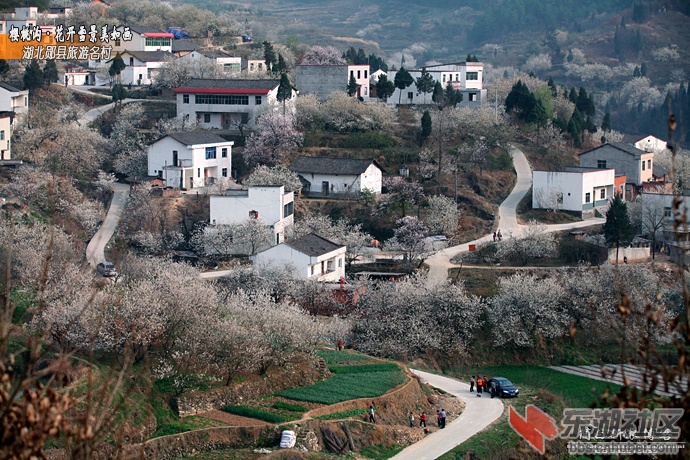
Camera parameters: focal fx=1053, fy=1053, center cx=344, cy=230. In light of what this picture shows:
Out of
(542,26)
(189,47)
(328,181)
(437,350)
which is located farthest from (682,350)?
(542,26)

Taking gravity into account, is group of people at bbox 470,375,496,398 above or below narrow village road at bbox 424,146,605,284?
below

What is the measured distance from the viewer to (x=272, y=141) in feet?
165

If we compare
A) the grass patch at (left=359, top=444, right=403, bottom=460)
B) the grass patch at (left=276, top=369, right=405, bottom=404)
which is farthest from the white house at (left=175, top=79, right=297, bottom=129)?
the grass patch at (left=359, top=444, right=403, bottom=460)

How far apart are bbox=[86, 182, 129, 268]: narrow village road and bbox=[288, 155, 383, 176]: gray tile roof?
7765 millimetres

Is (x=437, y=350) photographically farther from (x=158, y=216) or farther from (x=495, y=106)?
(x=495, y=106)

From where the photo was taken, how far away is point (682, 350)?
805 centimetres

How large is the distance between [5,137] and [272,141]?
40.1ft

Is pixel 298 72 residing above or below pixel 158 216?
above

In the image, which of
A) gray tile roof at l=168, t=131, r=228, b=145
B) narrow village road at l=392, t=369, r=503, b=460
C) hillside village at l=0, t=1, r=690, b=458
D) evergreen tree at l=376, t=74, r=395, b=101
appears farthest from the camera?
evergreen tree at l=376, t=74, r=395, b=101

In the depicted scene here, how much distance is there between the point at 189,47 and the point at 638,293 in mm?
41452

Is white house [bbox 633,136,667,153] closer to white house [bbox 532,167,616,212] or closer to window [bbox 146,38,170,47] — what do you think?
white house [bbox 532,167,616,212]

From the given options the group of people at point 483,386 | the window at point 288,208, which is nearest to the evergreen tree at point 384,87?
the window at point 288,208

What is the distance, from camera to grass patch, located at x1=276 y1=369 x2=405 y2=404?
1056 inches

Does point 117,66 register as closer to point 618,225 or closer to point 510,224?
point 510,224
